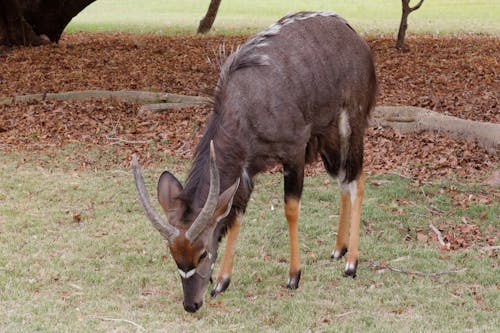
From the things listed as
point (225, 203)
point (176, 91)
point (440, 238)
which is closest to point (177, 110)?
point (176, 91)

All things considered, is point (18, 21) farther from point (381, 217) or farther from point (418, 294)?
point (418, 294)

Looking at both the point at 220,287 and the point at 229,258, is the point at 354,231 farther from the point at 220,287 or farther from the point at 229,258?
the point at 220,287

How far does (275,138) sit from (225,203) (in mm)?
846

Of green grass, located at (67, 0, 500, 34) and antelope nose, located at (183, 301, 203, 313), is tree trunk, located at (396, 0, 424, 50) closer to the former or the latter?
green grass, located at (67, 0, 500, 34)

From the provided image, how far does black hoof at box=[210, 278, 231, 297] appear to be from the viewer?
6.44 metres

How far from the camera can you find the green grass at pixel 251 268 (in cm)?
586

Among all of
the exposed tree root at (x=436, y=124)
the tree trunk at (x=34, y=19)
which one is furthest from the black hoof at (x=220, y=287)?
the tree trunk at (x=34, y=19)

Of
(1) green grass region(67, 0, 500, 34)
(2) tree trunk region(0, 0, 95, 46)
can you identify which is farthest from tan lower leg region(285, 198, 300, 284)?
(1) green grass region(67, 0, 500, 34)

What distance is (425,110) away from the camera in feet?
36.4

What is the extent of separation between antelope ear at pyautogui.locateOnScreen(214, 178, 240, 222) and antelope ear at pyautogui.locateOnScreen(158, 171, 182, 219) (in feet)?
0.93

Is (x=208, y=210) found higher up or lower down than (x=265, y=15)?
higher up

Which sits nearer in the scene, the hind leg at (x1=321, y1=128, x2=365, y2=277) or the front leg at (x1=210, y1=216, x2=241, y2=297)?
the front leg at (x1=210, y1=216, x2=241, y2=297)

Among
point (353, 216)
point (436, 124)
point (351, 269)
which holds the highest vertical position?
point (353, 216)

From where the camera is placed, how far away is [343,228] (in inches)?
288
